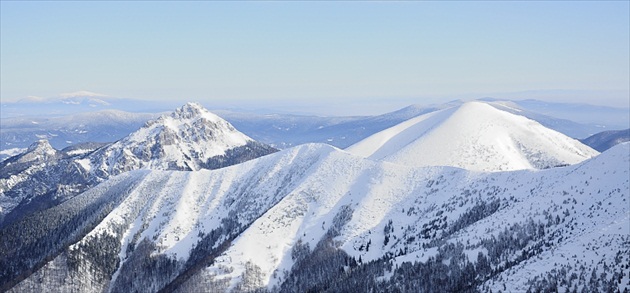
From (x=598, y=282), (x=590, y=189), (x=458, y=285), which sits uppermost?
(x=590, y=189)

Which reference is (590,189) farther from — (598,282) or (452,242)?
Answer: (598,282)

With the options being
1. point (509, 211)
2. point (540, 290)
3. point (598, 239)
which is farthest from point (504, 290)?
point (509, 211)

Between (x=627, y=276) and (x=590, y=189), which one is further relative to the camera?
(x=590, y=189)

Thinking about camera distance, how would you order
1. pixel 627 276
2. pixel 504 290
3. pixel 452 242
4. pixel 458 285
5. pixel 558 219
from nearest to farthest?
1. pixel 627 276
2. pixel 504 290
3. pixel 458 285
4. pixel 558 219
5. pixel 452 242

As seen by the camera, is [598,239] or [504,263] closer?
[598,239]

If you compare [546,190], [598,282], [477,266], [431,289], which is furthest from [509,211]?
[598,282]

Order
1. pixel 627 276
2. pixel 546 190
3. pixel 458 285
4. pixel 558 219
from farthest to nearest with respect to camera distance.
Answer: pixel 546 190 < pixel 558 219 < pixel 458 285 < pixel 627 276

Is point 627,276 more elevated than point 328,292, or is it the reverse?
point 627,276

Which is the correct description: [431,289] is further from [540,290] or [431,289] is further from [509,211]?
[509,211]

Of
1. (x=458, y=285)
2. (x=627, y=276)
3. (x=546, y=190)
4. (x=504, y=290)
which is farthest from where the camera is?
(x=546, y=190)
